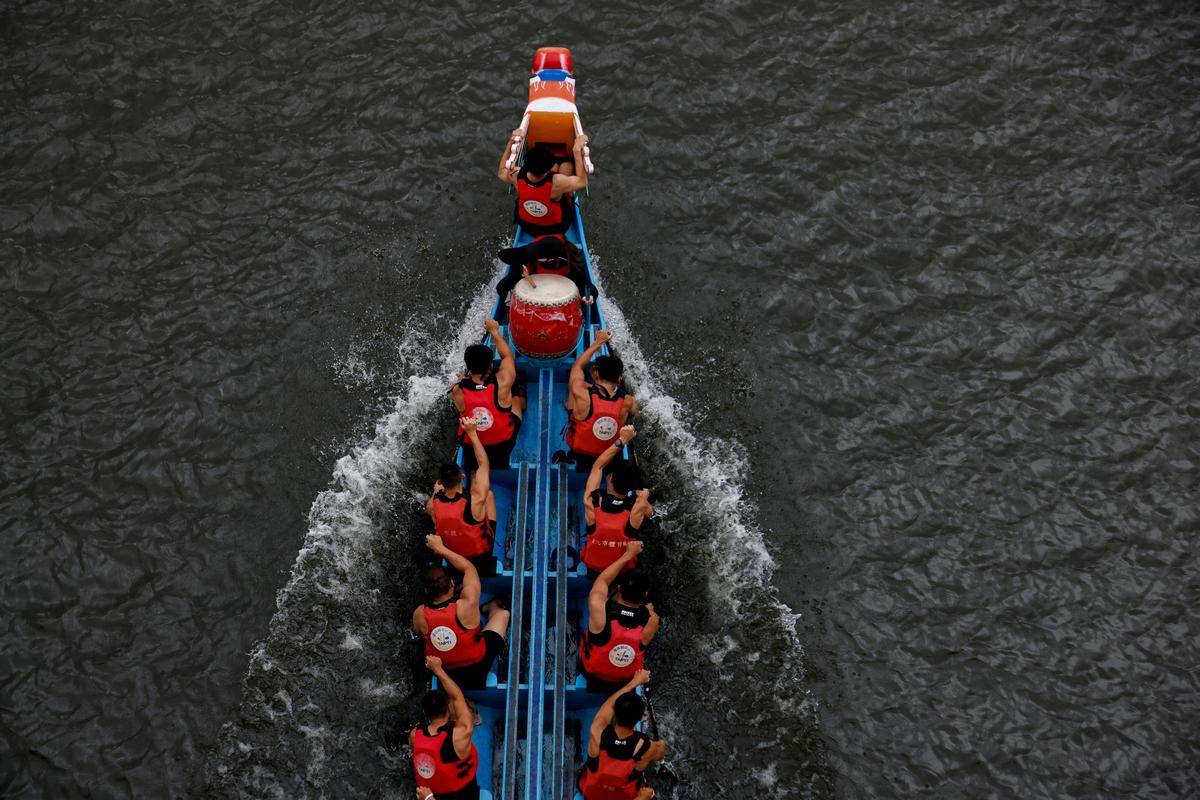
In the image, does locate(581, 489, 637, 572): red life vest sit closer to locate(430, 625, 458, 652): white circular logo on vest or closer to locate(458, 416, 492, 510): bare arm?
locate(458, 416, 492, 510): bare arm

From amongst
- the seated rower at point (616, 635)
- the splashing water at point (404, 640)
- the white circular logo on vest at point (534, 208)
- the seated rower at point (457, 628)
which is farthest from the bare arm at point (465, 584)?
the white circular logo on vest at point (534, 208)

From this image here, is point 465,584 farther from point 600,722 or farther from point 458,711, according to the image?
point 600,722

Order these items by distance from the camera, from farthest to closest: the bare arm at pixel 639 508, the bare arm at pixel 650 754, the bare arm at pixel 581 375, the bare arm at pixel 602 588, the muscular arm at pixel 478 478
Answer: the bare arm at pixel 581 375
the muscular arm at pixel 478 478
the bare arm at pixel 639 508
the bare arm at pixel 602 588
the bare arm at pixel 650 754

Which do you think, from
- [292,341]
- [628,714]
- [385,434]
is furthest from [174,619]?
[628,714]

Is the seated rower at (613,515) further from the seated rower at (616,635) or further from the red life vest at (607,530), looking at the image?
the seated rower at (616,635)

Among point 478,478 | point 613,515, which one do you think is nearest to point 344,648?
point 478,478

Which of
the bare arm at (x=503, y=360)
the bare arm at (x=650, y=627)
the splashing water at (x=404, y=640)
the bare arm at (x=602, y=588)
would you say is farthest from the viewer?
the bare arm at (x=503, y=360)

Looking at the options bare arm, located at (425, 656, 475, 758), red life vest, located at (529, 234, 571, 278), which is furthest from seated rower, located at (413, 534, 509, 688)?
red life vest, located at (529, 234, 571, 278)
